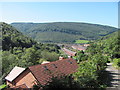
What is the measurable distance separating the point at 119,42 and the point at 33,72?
6.25 meters

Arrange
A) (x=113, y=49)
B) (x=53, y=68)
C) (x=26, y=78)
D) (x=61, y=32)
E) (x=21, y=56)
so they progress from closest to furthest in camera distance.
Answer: (x=26, y=78)
(x=53, y=68)
(x=113, y=49)
(x=21, y=56)
(x=61, y=32)

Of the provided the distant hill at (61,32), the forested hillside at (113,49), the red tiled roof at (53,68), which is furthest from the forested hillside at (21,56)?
the distant hill at (61,32)

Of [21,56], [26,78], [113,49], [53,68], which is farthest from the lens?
[21,56]

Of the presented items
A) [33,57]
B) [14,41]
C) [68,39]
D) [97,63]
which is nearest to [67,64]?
[97,63]

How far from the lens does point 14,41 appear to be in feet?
111

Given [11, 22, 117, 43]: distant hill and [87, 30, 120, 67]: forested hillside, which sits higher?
[11, 22, 117, 43]: distant hill

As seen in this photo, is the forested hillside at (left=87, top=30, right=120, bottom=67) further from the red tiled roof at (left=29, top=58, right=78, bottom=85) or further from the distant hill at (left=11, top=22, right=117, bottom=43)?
the distant hill at (left=11, top=22, right=117, bottom=43)

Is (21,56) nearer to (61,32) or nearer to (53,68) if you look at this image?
(53,68)

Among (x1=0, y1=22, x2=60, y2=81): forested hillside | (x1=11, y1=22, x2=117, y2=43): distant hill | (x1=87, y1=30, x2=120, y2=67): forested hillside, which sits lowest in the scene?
(x1=0, y1=22, x2=60, y2=81): forested hillside

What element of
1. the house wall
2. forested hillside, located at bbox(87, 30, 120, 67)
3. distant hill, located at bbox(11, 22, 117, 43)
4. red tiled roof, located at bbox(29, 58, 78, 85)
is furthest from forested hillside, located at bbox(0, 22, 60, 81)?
distant hill, located at bbox(11, 22, 117, 43)

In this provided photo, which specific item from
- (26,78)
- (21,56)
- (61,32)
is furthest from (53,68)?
(61,32)

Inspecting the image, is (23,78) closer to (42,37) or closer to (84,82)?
(84,82)

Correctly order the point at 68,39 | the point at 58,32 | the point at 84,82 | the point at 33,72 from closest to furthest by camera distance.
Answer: the point at 84,82, the point at 33,72, the point at 68,39, the point at 58,32

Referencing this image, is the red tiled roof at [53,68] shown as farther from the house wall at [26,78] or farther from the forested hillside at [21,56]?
the forested hillside at [21,56]
